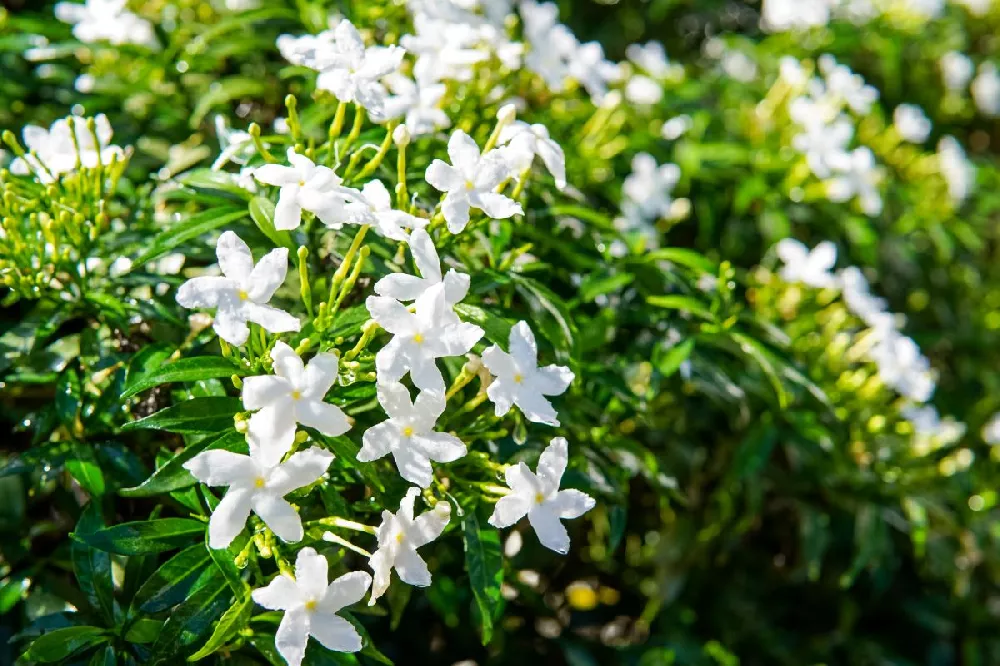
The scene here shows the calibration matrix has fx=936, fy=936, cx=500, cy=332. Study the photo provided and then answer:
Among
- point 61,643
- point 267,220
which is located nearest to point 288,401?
point 267,220

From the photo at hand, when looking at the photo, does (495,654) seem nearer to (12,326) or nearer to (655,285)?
(655,285)

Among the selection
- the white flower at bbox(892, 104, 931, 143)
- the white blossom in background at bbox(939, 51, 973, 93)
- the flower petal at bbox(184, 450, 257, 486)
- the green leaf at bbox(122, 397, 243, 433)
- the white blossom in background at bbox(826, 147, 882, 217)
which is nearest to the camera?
the flower petal at bbox(184, 450, 257, 486)

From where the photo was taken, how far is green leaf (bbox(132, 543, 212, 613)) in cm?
105

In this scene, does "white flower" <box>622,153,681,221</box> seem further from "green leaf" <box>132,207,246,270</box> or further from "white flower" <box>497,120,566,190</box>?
"green leaf" <box>132,207,246,270</box>

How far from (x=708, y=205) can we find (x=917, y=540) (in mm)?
862

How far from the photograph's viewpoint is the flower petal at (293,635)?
95 cm

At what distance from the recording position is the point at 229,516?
937mm

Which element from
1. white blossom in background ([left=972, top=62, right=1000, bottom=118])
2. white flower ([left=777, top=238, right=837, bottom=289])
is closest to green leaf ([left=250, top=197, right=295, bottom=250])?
white flower ([left=777, top=238, right=837, bottom=289])

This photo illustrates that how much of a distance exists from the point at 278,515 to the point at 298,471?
47mm

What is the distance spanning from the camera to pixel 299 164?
1.08 meters

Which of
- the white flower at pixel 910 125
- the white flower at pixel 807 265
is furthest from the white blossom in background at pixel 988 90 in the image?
the white flower at pixel 807 265

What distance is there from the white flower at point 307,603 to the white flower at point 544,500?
0.18 m

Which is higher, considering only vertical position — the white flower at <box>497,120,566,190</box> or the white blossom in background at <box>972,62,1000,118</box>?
the white flower at <box>497,120,566,190</box>

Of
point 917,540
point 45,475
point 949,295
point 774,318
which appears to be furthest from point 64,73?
A: point 949,295
